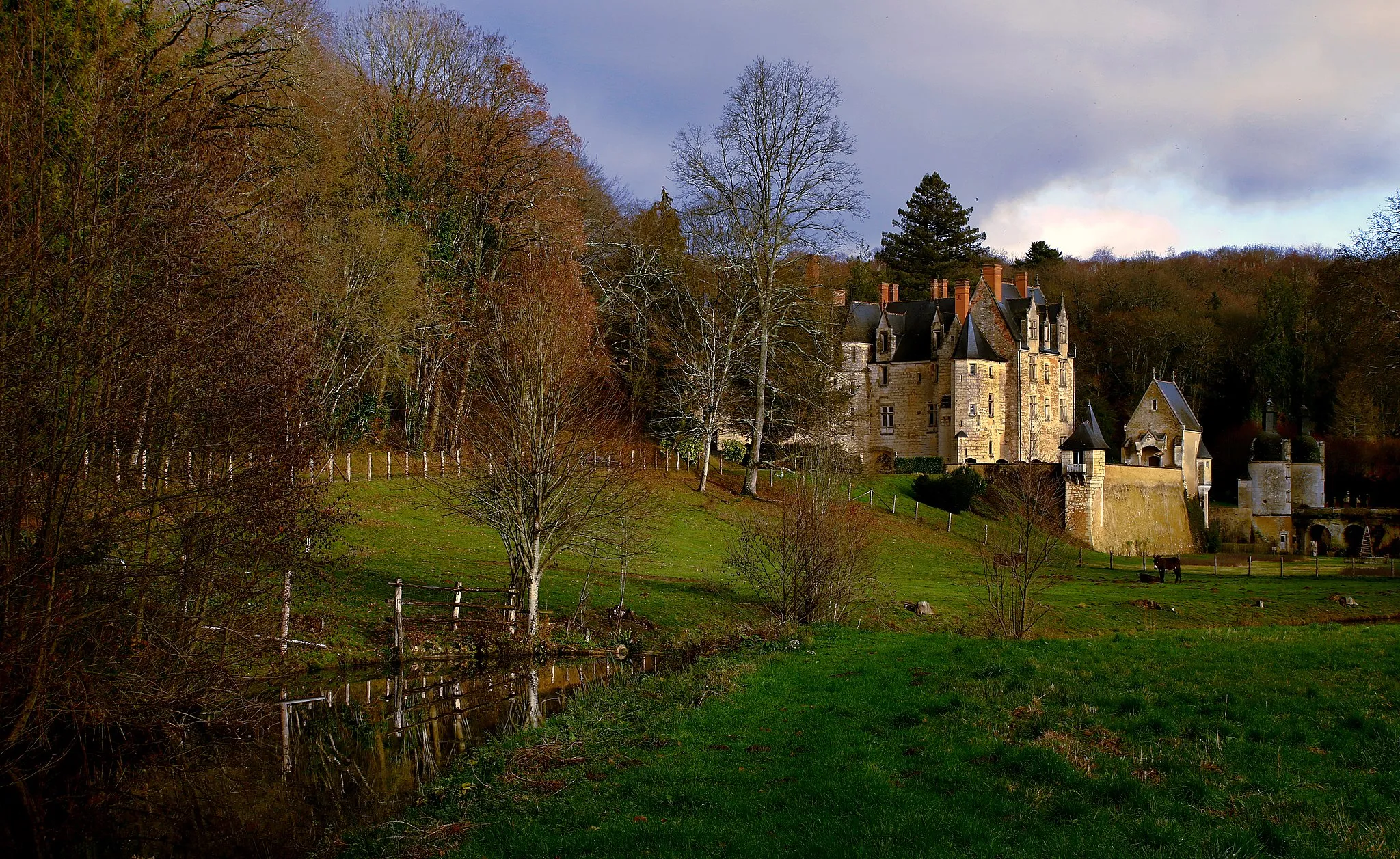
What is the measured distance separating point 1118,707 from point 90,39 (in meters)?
15.1

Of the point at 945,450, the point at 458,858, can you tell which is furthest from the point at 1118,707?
the point at 945,450

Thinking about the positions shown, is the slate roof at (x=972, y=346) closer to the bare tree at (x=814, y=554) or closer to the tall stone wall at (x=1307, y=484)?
the tall stone wall at (x=1307, y=484)

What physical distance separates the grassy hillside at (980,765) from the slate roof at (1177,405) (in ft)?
153

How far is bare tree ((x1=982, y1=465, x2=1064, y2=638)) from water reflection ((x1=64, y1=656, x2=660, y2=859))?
22.4 ft

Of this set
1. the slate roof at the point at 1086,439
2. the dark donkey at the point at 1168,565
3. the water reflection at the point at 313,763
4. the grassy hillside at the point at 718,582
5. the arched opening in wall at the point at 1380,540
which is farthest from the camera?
the arched opening in wall at the point at 1380,540

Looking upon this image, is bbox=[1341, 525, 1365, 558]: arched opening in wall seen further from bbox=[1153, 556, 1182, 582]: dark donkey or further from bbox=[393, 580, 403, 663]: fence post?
bbox=[393, 580, 403, 663]: fence post

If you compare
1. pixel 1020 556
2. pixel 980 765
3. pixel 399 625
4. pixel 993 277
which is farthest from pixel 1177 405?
pixel 980 765

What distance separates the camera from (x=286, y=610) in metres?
17.1

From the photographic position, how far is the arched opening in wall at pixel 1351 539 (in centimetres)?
5306

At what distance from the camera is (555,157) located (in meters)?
40.8

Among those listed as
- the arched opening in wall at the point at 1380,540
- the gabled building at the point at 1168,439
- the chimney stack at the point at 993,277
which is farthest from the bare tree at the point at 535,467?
the arched opening in wall at the point at 1380,540

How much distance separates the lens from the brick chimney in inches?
2249

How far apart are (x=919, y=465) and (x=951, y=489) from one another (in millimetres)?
7147

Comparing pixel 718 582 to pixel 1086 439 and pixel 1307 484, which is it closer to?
pixel 1086 439
